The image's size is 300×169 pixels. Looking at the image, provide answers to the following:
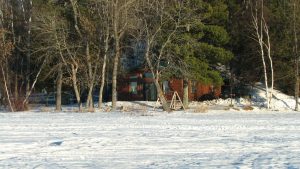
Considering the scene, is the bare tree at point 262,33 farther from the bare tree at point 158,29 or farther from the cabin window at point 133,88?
the cabin window at point 133,88

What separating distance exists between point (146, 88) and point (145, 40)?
14291 mm

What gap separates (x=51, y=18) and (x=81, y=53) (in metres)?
4.21

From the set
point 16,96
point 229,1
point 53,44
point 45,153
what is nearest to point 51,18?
point 53,44

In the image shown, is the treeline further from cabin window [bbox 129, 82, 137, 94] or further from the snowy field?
the snowy field

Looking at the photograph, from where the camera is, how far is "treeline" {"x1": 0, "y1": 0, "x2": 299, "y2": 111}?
1553 inches

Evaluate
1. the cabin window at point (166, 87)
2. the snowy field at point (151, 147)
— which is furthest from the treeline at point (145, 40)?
the snowy field at point (151, 147)

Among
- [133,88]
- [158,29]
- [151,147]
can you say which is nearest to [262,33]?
[158,29]

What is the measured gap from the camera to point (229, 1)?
48.2 metres

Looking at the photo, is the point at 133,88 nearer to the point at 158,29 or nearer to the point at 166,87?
the point at 166,87

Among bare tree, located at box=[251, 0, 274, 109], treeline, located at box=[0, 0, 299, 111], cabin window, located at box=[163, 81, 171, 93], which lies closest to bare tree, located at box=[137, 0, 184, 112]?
treeline, located at box=[0, 0, 299, 111]

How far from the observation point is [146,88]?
53812mm

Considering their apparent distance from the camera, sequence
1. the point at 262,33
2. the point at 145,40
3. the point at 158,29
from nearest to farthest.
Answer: the point at 158,29 < the point at 145,40 < the point at 262,33

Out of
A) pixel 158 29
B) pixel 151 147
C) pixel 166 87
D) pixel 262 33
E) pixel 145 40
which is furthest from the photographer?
pixel 166 87

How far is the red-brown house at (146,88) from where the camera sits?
53.1m
